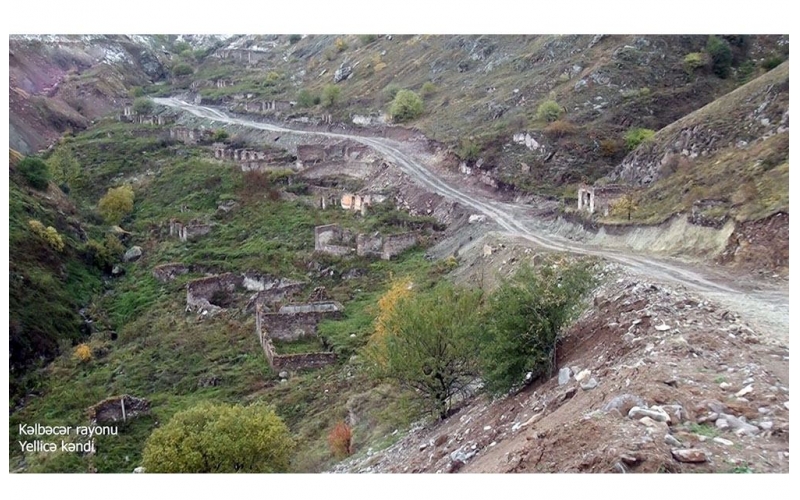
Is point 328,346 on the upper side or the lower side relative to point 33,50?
lower

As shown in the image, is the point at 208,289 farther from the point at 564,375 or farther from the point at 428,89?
the point at 428,89

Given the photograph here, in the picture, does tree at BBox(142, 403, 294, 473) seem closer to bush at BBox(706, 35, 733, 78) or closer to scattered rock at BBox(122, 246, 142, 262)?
scattered rock at BBox(122, 246, 142, 262)

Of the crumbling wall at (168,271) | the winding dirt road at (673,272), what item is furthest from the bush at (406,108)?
the crumbling wall at (168,271)

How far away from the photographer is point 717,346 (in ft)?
44.5

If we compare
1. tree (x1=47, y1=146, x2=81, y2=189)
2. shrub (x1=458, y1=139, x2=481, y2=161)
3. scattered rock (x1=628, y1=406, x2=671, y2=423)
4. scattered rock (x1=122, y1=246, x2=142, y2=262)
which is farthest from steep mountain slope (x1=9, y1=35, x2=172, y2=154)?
scattered rock (x1=628, y1=406, x2=671, y2=423)

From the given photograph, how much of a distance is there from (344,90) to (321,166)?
26877 mm

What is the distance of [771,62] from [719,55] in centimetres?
567

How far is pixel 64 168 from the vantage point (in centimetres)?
5369

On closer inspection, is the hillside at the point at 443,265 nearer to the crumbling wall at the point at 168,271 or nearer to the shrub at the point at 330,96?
the crumbling wall at the point at 168,271

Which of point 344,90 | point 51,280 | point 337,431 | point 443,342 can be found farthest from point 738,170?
point 344,90

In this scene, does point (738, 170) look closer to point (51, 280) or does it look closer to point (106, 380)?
point (106, 380)

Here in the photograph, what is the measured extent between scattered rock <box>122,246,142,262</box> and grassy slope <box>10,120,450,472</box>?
0.44 meters

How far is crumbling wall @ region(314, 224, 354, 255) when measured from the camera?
37.0 metres

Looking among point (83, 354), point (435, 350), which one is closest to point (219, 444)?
point (435, 350)
